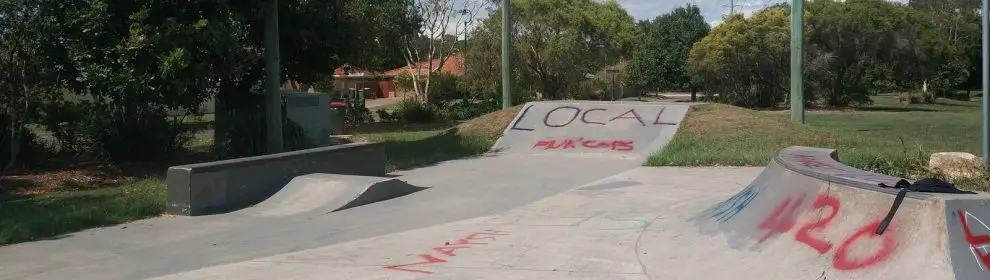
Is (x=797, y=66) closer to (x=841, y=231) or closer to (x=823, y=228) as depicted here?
(x=823, y=228)

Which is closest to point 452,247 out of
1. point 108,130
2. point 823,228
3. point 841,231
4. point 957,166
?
point 823,228

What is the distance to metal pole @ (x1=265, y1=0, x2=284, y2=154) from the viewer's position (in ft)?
52.7

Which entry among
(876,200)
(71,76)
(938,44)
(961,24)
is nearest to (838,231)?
(876,200)

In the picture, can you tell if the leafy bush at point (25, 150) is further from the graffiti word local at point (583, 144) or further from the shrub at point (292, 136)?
the graffiti word local at point (583, 144)

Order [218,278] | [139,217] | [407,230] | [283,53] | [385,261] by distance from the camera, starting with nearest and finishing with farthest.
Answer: [218,278] → [385,261] → [407,230] → [139,217] → [283,53]

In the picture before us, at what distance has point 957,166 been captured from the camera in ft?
37.5

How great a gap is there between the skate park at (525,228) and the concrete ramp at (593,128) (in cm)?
443

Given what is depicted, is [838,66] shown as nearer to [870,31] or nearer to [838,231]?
[870,31]

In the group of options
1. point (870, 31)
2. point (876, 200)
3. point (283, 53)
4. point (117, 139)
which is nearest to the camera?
point (876, 200)

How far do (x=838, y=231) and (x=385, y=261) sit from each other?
3.80 meters

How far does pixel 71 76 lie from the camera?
1432 cm

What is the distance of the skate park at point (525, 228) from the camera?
18.2 ft

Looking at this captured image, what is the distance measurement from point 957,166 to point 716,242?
6.29 metres

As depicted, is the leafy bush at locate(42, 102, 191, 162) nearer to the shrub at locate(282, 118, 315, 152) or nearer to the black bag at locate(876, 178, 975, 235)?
the shrub at locate(282, 118, 315, 152)
